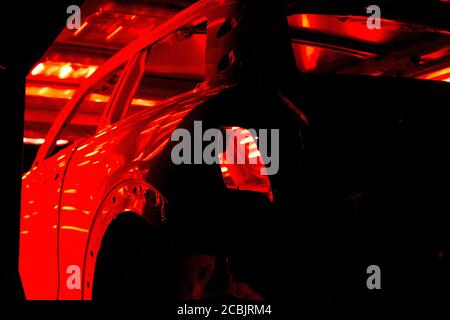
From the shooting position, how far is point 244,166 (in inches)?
118

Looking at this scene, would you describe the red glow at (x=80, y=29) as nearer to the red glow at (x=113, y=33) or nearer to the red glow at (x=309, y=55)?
the red glow at (x=113, y=33)

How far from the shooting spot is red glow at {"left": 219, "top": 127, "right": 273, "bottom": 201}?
2918 mm

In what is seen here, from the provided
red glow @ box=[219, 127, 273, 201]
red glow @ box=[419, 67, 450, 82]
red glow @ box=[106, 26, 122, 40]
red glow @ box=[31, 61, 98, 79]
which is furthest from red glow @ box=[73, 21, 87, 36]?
red glow @ box=[219, 127, 273, 201]

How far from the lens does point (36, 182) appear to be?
193 inches

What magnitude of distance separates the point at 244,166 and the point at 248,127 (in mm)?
144

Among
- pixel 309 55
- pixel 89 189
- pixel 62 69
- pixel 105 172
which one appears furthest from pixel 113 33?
pixel 105 172

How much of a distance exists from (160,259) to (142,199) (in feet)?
0.91

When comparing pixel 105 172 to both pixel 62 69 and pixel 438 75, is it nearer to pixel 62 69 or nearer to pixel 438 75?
pixel 438 75

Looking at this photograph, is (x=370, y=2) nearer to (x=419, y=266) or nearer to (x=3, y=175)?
(x=419, y=266)

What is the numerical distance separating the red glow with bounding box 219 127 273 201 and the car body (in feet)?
0.14

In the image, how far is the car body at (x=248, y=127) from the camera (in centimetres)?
281

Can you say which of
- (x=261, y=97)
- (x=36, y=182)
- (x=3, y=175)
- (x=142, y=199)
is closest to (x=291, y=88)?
(x=261, y=97)

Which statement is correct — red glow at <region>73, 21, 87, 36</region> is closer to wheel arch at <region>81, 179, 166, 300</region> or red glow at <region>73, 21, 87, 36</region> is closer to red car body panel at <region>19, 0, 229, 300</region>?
red car body panel at <region>19, 0, 229, 300</region>

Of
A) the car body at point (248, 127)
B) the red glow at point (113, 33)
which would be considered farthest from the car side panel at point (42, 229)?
the red glow at point (113, 33)
